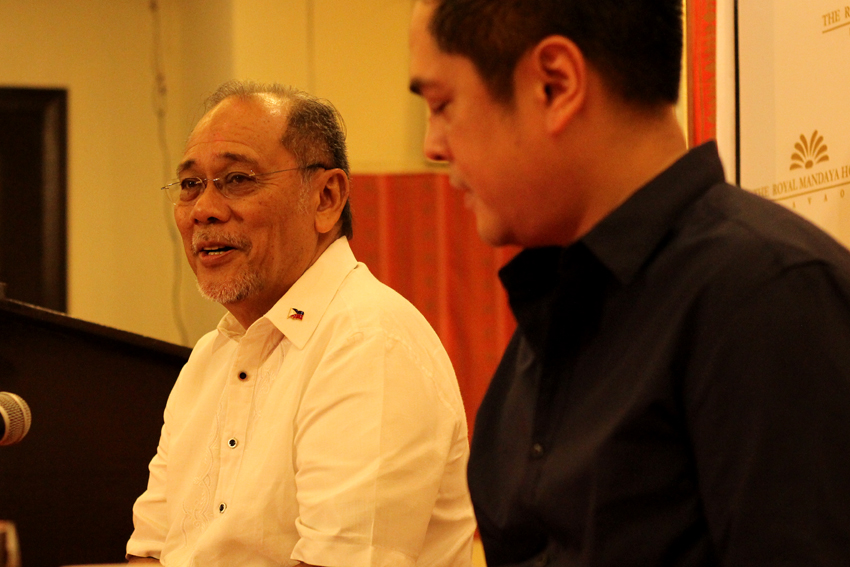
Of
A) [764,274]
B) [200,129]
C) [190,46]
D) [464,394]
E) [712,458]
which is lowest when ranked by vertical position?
[464,394]

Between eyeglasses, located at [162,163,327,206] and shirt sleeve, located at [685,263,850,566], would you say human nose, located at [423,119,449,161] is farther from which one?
eyeglasses, located at [162,163,327,206]

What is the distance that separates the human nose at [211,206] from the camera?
174cm

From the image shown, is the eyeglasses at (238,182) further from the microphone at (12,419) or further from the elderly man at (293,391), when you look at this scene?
the microphone at (12,419)

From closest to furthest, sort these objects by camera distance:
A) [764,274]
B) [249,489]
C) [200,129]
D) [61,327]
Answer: [764,274] → [249,489] → [200,129] → [61,327]

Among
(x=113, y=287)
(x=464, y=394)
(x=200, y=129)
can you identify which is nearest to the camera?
(x=200, y=129)

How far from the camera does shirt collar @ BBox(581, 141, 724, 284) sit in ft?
2.52

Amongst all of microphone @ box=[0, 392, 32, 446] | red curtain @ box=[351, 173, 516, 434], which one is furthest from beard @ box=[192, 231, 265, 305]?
red curtain @ box=[351, 173, 516, 434]

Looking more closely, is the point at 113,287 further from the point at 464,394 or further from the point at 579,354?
the point at 579,354

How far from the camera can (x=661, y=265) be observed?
0.74m

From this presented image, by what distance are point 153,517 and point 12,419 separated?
1.61 ft

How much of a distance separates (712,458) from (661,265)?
17 centimetres

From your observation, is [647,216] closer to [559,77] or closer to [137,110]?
[559,77]

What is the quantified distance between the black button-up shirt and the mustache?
922 mm

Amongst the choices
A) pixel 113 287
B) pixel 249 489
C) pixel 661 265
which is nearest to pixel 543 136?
pixel 661 265
